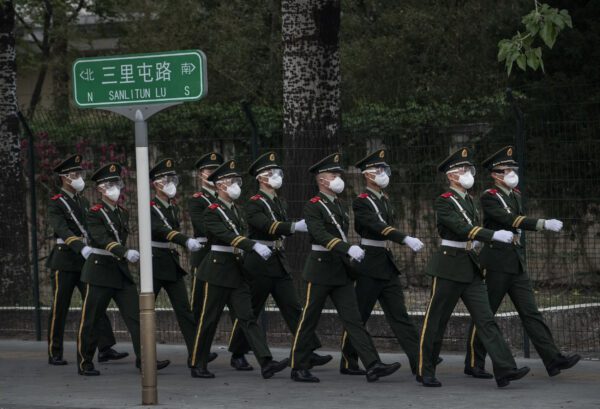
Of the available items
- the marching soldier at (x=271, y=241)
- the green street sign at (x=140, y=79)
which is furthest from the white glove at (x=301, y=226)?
the green street sign at (x=140, y=79)

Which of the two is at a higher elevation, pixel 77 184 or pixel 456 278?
pixel 77 184

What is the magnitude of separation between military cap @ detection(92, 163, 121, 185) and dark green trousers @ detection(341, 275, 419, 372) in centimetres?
247

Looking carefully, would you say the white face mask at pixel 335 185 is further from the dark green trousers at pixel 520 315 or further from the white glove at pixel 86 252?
the white glove at pixel 86 252

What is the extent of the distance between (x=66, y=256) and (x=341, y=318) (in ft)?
10.5

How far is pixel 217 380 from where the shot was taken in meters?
12.9

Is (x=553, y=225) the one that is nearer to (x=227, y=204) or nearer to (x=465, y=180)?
(x=465, y=180)

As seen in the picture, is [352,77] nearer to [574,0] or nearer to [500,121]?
[574,0]

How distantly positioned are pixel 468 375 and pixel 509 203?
1.59 metres

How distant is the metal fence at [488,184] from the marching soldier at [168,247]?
→ 1482 mm

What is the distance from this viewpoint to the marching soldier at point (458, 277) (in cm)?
1179

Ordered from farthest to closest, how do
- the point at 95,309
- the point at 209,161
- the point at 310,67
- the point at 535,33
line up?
the point at 310,67 < the point at 209,161 < the point at 95,309 < the point at 535,33

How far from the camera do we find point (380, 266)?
12.6 m

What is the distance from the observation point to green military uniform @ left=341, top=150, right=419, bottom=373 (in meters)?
12.5

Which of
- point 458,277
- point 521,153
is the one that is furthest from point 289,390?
point 521,153
